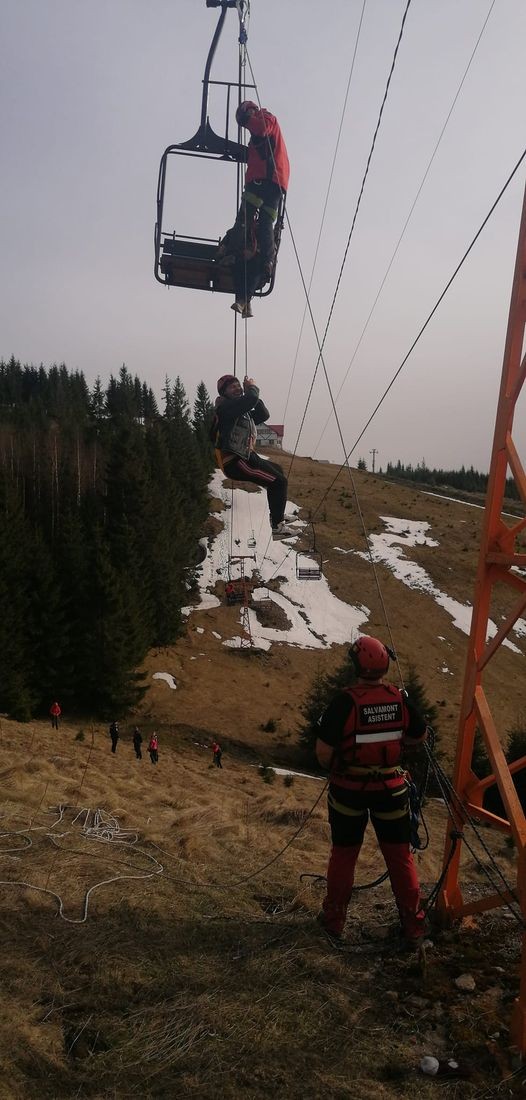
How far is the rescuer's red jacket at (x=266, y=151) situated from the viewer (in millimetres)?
8914

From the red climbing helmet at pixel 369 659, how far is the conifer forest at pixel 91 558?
69.9 feet

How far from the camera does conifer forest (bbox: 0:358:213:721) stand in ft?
86.9

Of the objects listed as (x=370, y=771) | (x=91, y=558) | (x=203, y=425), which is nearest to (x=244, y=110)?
(x=370, y=771)

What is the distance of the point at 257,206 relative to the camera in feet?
30.3

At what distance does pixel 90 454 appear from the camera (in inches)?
1976

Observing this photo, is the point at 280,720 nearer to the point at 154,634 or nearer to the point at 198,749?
the point at 198,749

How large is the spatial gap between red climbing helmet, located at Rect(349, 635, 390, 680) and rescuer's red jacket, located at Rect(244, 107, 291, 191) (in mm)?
7217

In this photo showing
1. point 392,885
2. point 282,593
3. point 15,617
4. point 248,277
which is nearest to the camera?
point 392,885

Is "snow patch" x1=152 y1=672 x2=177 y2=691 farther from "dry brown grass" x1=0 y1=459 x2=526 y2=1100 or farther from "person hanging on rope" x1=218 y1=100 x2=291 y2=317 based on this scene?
"person hanging on rope" x1=218 y1=100 x2=291 y2=317

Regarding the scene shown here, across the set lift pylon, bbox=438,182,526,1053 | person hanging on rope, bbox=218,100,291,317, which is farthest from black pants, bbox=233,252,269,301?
lift pylon, bbox=438,182,526,1053

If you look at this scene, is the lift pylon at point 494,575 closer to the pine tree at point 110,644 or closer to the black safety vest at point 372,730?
the black safety vest at point 372,730

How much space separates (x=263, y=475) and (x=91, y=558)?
71.5ft

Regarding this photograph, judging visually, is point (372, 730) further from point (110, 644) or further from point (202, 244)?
point (110, 644)

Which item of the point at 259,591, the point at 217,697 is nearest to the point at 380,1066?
the point at 217,697
